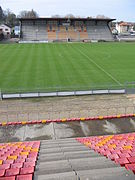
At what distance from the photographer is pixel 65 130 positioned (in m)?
12.2

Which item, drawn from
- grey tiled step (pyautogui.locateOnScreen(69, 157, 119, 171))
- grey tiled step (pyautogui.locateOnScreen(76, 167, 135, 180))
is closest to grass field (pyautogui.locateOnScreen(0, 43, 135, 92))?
grey tiled step (pyautogui.locateOnScreen(69, 157, 119, 171))

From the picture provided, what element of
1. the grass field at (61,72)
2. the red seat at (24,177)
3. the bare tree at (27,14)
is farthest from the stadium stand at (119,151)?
the bare tree at (27,14)

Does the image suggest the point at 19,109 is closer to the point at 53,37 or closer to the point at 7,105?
the point at 7,105

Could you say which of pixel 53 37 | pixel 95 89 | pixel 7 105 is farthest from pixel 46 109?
pixel 53 37

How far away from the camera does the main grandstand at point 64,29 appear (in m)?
72.3

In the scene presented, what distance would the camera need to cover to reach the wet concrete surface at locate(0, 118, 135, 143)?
11.6 m

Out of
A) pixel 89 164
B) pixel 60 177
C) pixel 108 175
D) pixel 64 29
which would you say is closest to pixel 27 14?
pixel 64 29

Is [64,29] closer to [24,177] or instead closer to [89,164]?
[89,164]

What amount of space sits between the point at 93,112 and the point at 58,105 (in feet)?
10.8

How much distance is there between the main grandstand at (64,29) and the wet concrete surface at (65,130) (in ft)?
197

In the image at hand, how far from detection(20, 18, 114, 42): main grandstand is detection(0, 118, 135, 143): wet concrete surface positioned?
5996cm

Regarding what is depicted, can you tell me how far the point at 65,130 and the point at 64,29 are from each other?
67609mm

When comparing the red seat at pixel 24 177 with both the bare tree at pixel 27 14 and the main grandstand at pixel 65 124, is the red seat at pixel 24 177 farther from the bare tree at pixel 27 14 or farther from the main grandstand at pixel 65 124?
the bare tree at pixel 27 14

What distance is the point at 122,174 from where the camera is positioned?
2736 mm
